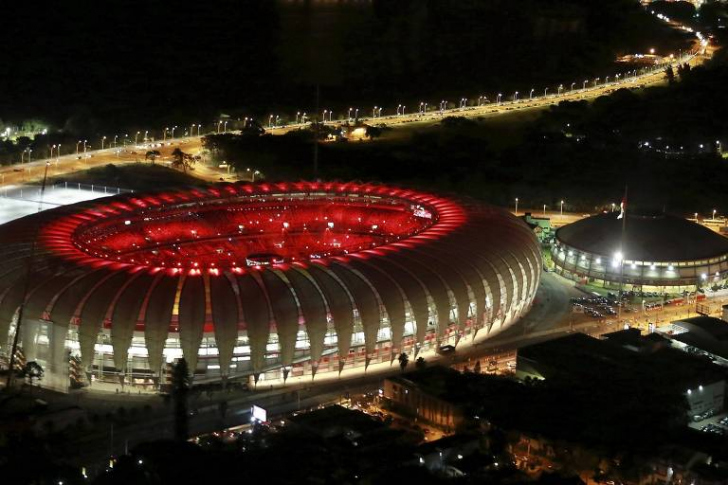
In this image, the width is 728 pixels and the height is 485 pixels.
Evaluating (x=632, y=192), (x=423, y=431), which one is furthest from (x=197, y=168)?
(x=423, y=431)

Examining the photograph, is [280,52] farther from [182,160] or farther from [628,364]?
[628,364]

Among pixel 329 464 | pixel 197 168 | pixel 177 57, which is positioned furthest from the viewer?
pixel 177 57

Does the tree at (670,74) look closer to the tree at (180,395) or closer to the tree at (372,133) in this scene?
the tree at (372,133)

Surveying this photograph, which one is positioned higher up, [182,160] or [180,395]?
[182,160]

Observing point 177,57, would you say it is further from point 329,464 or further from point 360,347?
point 329,464

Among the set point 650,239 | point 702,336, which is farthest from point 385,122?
point 702,336

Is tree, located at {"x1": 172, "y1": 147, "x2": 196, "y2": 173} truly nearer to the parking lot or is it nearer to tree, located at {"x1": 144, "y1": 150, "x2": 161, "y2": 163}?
tree, located at {"x1": 144, "y1": 150, "x2": 161, "y2": 163}

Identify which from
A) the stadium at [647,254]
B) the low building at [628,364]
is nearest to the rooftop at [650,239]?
the stadium at [647,254]

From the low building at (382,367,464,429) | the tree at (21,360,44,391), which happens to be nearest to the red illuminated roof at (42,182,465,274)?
the tree at (21,360,44,391)
